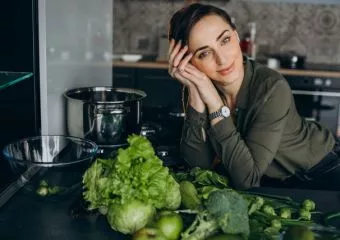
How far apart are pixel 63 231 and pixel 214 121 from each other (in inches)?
24.5

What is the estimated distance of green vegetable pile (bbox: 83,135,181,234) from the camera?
1045 mm

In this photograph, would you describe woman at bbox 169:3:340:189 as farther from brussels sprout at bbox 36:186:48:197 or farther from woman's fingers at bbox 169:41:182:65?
brussels sprout at bbox 36:186:48:197

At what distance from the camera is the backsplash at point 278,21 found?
4.18 metres

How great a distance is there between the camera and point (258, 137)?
5.07 feet

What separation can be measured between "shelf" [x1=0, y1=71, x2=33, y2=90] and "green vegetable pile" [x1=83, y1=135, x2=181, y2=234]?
0.35 m

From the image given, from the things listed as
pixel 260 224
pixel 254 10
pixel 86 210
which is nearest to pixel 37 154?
pixel 86 210

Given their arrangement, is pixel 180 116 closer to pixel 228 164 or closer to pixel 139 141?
pixel 228 164

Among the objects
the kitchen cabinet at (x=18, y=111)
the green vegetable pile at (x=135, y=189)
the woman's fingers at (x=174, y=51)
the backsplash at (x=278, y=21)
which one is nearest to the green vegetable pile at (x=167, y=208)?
the green vegetable pile at (x=135, y=189)

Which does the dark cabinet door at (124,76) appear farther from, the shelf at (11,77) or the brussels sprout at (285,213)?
the brussels sprout at (285,213)

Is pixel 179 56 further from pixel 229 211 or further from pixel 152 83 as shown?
pixel 152 83

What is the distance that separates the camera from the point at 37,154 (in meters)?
1.42

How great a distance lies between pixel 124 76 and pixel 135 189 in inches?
115

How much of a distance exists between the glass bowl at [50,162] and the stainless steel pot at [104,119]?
0.14m

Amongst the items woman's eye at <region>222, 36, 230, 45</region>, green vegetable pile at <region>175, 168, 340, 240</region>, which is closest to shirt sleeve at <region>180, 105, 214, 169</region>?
woman's eye at <region>222, 36, 230, 45</region>
